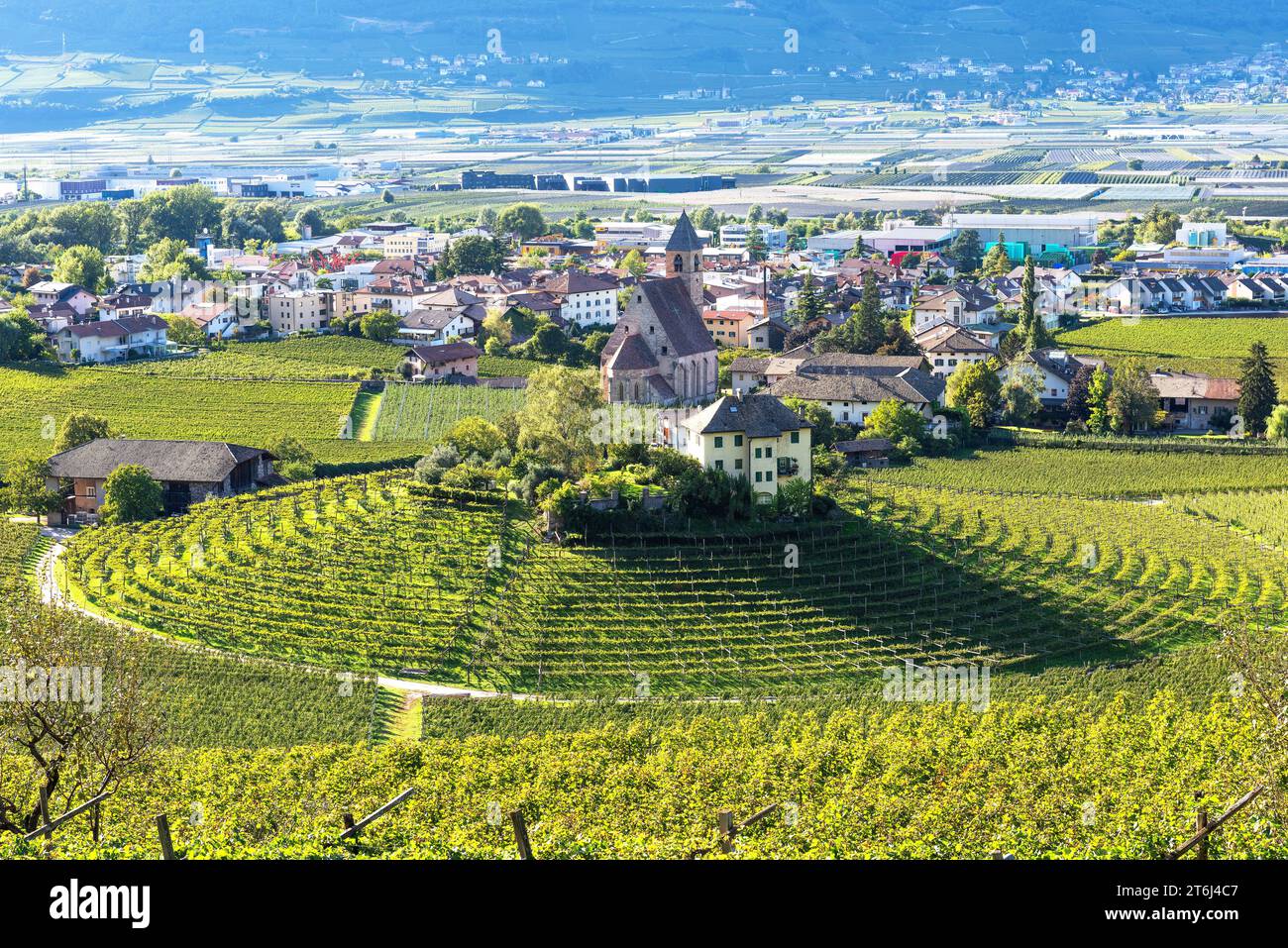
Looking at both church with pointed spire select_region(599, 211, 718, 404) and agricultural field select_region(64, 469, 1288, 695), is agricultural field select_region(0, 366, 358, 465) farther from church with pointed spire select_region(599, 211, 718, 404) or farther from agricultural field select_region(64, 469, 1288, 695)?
agricultural field select_region(64, 469, 1288, 695)

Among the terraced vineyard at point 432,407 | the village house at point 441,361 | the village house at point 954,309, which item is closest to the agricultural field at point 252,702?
the terraced vineyard at point 432,407

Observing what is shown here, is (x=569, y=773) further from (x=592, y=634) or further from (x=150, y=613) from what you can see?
(x=150, y=613)

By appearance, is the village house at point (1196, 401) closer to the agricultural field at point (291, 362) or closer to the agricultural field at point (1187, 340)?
the agricultural field at point (1187, 340)

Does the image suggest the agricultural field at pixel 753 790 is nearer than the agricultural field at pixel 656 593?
Yes

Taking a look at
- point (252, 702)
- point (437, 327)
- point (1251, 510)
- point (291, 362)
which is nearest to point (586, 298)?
point (437, 327)

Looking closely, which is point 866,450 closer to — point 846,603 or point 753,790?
point 846,603
